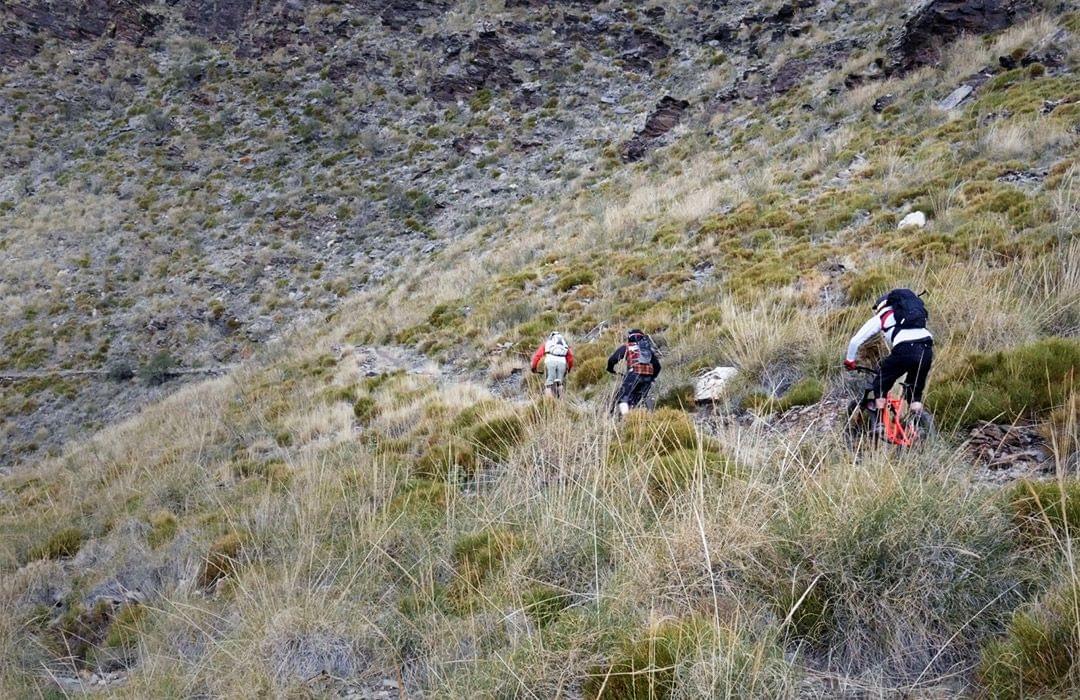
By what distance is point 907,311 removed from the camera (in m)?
4.43

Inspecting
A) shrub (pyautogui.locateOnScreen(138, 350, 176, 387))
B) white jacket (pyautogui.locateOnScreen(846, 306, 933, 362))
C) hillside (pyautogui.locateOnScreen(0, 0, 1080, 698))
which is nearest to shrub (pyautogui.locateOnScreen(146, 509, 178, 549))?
hillside (pyautogui.locateOnScreen(0, 0, 1080, 698))

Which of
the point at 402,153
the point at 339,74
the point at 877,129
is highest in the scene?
the point at 339,74

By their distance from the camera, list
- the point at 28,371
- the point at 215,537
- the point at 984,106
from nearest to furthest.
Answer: the point at 215,537
the point at 984,106
the point at 28,371

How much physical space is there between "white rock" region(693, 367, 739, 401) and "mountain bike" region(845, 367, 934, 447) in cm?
163

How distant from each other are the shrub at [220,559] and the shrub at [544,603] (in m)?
2.28

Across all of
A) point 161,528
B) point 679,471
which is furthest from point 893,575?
point 161,528

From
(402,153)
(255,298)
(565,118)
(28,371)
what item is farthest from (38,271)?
(565,118)

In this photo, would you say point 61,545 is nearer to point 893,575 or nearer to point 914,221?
point 893,575

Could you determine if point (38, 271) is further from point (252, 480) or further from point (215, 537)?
point (215, 537)

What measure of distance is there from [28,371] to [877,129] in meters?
23.8

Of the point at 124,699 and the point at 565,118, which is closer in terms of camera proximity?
the point at 124,699

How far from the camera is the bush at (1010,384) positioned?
3877 mm

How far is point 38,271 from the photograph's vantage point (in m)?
21.0

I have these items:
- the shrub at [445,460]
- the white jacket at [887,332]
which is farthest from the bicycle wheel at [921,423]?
the shrub at [445,460]
